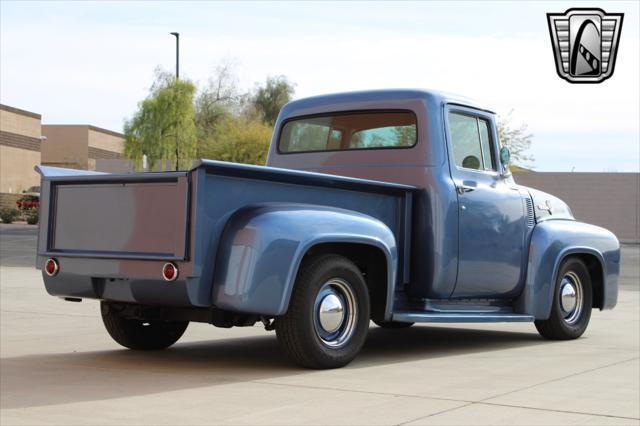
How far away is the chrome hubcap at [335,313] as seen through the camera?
7.61 metres

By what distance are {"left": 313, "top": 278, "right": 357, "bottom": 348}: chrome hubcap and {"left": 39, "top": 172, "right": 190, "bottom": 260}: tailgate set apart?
3.87 feet

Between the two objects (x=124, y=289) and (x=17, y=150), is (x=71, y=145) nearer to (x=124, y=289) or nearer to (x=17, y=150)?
(x=17, y=150)

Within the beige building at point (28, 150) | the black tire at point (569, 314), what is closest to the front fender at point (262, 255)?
the black tire at point (569, 314)

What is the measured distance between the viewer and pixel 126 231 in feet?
24.1

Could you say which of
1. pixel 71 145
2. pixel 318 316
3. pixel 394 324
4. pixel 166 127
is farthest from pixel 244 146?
pixel 318 316

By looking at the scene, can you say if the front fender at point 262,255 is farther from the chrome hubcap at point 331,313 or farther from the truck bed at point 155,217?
the chrome hubcap at point 331,313

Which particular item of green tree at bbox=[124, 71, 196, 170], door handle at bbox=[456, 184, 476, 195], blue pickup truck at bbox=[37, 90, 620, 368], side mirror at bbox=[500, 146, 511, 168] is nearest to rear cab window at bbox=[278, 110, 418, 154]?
blue pickup truck at bbox=[37, 90, 620, 368]

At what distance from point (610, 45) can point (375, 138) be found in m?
6.57

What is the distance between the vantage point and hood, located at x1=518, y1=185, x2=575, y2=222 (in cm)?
1004

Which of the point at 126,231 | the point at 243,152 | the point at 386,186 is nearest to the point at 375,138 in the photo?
the point at 386,186

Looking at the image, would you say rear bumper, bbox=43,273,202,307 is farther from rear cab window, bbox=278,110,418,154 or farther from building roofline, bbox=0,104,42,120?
building roofline, bbox=0,104,42,120

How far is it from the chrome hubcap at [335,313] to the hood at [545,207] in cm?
288

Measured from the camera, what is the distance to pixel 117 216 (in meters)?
7.43

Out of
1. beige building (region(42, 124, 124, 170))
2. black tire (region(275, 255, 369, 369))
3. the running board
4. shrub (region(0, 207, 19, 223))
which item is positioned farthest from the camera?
beige building (region(42, 124, 124, 170))
